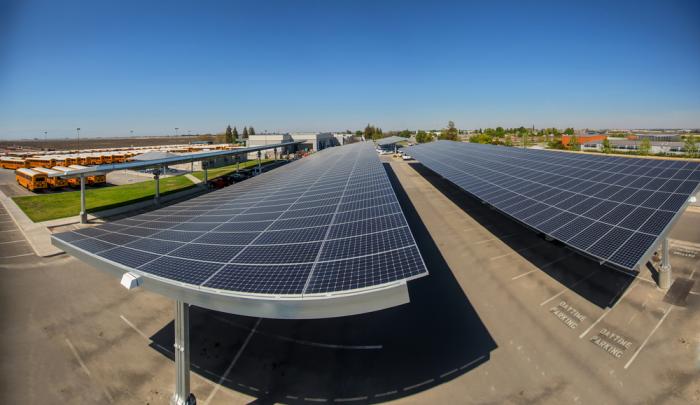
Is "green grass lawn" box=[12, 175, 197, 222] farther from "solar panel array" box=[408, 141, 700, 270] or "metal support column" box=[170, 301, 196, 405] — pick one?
"solar panel array" box=[408, 141, 700, 270]

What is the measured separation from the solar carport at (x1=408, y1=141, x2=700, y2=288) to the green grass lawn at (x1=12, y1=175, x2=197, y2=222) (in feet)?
133

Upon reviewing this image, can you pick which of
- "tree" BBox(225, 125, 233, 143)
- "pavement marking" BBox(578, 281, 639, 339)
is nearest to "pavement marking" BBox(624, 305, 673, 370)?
"pavement marking" BBox(578, 281, 639, 339)

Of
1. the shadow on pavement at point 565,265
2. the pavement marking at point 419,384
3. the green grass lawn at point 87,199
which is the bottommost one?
the pavement marking at point 419,384

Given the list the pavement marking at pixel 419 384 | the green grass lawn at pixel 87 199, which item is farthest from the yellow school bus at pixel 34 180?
the pavement marking at pixel 419 384

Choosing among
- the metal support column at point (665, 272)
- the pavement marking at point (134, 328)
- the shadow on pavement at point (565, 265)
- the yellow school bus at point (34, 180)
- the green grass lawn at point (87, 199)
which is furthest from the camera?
the yellow school bus at point (34, 180)

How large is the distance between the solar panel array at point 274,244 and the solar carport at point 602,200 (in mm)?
9027

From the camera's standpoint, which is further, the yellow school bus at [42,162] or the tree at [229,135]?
the tree at [229,135]

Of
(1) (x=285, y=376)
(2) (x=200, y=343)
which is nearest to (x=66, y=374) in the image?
(2) (x=200, y=343)

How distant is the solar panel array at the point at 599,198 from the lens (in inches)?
527

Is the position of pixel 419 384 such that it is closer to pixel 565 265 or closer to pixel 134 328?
pixel 134 328

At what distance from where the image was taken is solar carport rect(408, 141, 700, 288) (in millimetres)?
13195

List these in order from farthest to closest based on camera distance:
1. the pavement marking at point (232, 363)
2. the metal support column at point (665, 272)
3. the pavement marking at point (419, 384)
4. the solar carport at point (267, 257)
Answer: the metal support column at point (665, 272)
the pavement marking at point (419, 384)
the pavement marking at point (232, 363)
the solar carport at point (267, 257)

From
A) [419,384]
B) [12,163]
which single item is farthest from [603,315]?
[12,163]

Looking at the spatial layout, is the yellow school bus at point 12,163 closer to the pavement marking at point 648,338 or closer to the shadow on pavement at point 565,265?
the shadow on pavement at point 565,265
